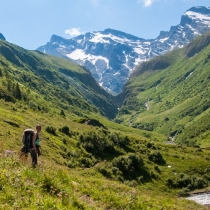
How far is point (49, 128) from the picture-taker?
6819 cm

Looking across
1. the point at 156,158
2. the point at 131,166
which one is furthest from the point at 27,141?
the point at 156,158

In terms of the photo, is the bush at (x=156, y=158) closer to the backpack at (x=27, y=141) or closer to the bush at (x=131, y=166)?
the bush at (x=131, y=166)

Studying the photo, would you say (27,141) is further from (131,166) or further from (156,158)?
(156,158)

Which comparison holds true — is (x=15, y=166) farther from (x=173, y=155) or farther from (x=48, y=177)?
(x=173, y=155)

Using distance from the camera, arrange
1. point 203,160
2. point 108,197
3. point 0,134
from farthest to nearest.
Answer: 1. point 203,160
2. point 0,134
3. point 108,197

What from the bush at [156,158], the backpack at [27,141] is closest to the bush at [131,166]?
the bush at [156,158]

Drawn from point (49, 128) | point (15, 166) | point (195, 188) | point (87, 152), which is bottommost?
point (195, 188)

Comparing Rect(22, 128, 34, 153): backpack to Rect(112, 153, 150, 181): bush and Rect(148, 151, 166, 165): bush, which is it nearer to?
Rect(112, 153, 150, 181): bush

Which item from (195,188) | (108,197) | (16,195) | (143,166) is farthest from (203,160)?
(16,195)

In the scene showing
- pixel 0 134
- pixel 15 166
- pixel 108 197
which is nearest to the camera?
pixel 15 166

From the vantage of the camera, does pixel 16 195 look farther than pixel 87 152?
No

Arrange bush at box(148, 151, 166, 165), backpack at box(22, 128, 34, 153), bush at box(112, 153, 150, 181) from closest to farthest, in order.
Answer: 1. backpack at box(22, 128, 34, 153)
2. bush at box(112, 153, 150, 181)
3. bush at box(148, 151, 166, 165)

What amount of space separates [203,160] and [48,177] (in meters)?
85.5

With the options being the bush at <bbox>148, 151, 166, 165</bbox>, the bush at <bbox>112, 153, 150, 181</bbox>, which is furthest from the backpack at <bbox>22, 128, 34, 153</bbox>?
the bush at <bbox>148, 151, 166, 165</bbox>
